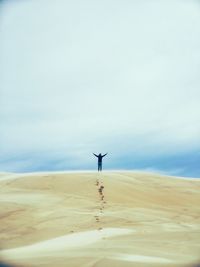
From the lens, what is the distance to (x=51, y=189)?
62.3 ft

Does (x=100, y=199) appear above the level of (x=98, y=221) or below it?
above

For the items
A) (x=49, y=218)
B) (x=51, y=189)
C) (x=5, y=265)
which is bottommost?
(x=5, y=265)

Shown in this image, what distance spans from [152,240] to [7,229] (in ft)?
13.4

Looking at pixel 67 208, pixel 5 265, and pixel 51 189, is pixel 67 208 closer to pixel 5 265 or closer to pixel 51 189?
pixel 51 189

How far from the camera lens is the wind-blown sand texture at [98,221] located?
27.1 feet

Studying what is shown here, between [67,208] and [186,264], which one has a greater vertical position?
[67,208]

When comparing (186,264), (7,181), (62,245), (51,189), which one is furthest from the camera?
(7,181)

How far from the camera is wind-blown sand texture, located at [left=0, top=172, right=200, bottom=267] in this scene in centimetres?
826

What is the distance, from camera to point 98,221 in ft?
41.5

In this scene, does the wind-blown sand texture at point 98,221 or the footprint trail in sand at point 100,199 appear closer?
the wind-blown sand texture at point 98,221

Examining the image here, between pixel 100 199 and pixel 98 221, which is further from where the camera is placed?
pixel 100 199

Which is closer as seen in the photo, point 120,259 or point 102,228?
point 120,259

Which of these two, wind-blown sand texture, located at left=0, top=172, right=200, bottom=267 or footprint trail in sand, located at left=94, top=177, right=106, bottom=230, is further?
footprint trail in sand, located at left=94, top=177, right=106, bottom=230

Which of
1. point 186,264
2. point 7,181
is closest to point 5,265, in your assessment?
point 186,264
